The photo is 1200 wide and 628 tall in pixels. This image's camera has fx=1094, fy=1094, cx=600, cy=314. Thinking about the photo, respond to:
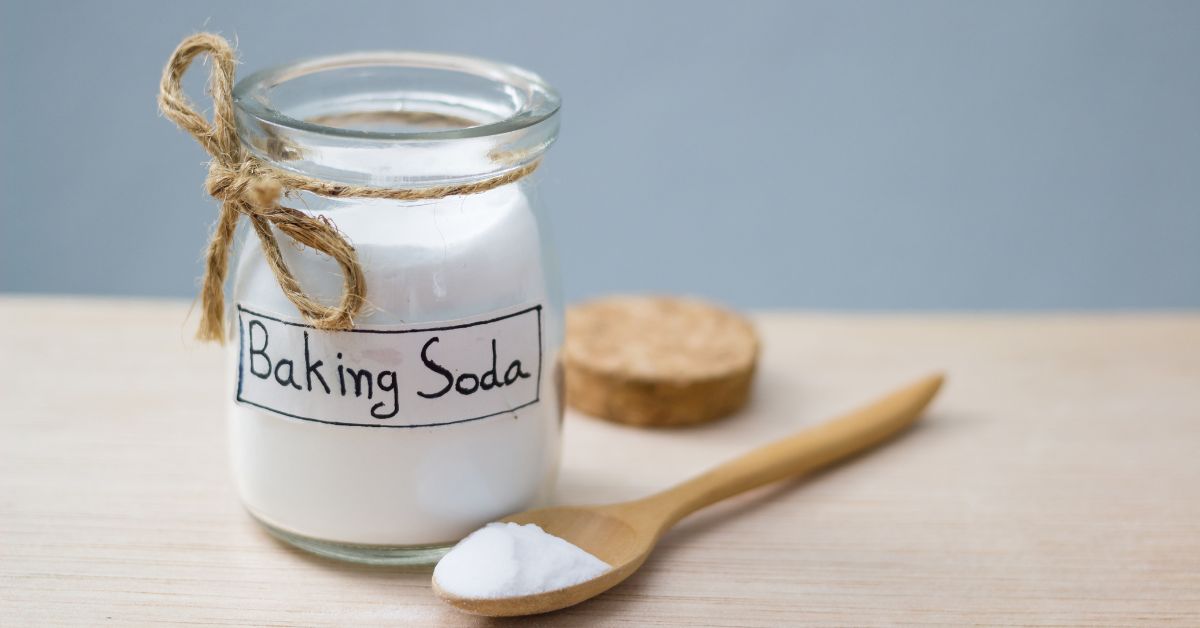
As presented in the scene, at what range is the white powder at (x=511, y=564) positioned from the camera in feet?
1.73

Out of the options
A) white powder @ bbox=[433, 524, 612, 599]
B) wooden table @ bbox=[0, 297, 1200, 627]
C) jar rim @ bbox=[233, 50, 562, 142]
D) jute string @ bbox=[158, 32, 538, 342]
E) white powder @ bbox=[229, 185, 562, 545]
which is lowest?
wooden table @ bbox=[0, 297, 1200, 627]

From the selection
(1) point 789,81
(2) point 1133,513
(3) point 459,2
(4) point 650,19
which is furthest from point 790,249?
(2) point 1133,513

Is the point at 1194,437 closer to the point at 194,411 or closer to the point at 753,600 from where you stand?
the point at 753,600

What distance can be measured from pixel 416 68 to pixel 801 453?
346 millimetres

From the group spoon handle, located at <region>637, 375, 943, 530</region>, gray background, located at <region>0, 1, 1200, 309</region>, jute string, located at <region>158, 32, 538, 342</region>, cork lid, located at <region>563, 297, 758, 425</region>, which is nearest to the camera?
jute string, located at <region>158, 32, 538, 342</region>

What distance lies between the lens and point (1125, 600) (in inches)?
23.6

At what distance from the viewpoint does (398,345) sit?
535 mm

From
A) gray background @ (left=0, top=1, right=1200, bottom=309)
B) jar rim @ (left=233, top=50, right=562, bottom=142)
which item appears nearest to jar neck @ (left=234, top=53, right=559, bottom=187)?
jar rim @ (left=233, top=50, right=562, bottom=142)

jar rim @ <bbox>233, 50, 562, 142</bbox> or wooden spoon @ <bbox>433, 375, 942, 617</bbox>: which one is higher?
jar rim @ <bbox>233, 50, 562, 142</bbox>

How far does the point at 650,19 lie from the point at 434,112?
34.1 inches

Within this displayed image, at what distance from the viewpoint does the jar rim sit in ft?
1.69

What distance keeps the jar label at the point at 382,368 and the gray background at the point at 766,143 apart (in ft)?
2.88

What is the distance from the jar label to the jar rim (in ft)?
0.31

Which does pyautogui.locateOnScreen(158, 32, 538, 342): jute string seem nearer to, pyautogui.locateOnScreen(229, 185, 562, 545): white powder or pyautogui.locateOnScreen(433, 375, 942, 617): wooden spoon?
pyautogui.locateOnScreen(229, 185, 562, 545): white powder
